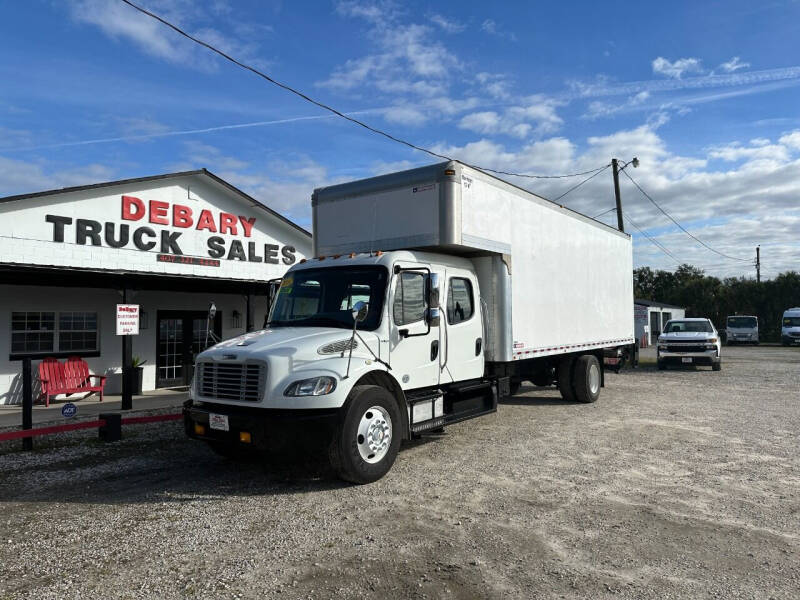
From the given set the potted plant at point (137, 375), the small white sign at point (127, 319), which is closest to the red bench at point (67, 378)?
the potted plant at point (137, 375)

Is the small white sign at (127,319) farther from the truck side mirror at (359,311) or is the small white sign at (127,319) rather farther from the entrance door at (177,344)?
the truck side mirror at (359,311)

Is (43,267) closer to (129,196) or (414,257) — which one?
(129,196)

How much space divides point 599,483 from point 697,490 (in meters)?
0.89

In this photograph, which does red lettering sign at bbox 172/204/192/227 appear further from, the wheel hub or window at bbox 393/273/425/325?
the wheel hub

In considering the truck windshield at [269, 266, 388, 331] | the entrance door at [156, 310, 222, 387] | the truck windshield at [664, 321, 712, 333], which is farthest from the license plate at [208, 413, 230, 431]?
the truck windshield at [664, 321, 712, 333]

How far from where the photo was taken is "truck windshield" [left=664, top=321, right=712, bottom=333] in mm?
19300

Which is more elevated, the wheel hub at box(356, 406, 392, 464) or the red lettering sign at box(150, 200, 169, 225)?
the red lettering sign at box(150, 200, 169, 225)

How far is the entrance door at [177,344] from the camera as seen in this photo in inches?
597

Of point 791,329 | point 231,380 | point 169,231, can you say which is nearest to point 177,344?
point 169,231

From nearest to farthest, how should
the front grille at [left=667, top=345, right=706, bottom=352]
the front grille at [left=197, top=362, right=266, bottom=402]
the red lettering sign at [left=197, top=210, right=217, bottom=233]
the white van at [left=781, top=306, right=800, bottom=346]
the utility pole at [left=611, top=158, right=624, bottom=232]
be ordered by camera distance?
the front grille at [left=197, top=362, right=266, bottom=402]
the red lettering sign at [left=197, top=210, right=217, bottom=233]
the front grille at [left=667, top=345, right=706, bottom=352]
the utility pole at [left=611, top=158, right=624, bottom=232]
the white van at [left=781, top=306, right=800, bottom=346]

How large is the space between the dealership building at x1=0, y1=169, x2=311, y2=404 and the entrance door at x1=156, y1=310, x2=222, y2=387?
29mm

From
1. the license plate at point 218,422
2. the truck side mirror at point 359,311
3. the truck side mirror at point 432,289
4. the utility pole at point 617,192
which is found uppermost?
the utility pole at point 617,192

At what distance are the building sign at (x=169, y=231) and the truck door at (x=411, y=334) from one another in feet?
33.8

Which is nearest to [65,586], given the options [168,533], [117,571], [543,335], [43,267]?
[117,571]
